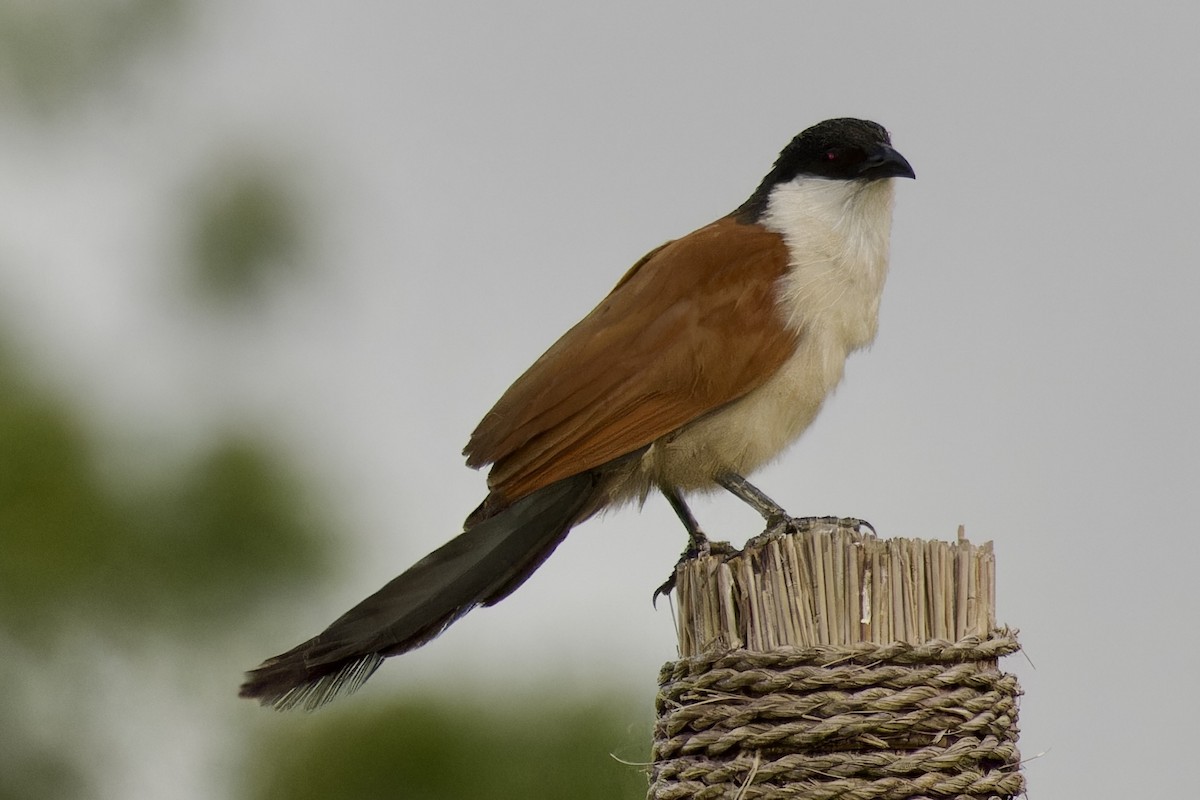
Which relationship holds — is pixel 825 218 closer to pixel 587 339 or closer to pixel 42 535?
pixel 587 339

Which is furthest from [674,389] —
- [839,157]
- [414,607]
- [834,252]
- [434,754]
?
[434,754]

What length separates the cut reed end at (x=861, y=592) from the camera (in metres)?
1.62

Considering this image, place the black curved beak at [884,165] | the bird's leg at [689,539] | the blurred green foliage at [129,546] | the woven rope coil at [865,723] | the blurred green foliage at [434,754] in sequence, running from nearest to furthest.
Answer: the woven rope coil at [865,723] < the bird's leg at [689,539] < the black curved beak at [884,165] < the blurred green foliage at [434,754] < the blurred green foliage at [129,546]

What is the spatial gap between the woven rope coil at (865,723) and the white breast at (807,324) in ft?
2.88

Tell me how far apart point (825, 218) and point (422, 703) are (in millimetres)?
5495

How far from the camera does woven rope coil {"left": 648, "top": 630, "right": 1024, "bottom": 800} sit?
158cm

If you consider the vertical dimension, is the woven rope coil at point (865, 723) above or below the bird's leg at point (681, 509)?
below

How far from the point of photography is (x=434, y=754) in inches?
301

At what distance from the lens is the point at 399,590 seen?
6.27 ft

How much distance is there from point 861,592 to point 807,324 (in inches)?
38.9

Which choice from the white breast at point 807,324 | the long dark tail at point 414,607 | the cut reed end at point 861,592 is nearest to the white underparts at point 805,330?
the white breast at point 807,324

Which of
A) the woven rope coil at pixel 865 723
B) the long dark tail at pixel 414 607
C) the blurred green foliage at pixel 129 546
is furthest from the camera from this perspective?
the blurred green foliage at pixel 129 546

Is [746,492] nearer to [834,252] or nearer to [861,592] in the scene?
[834,252]

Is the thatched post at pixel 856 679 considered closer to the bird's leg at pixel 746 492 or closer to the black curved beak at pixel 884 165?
the bird's leg at pixel 746 492
